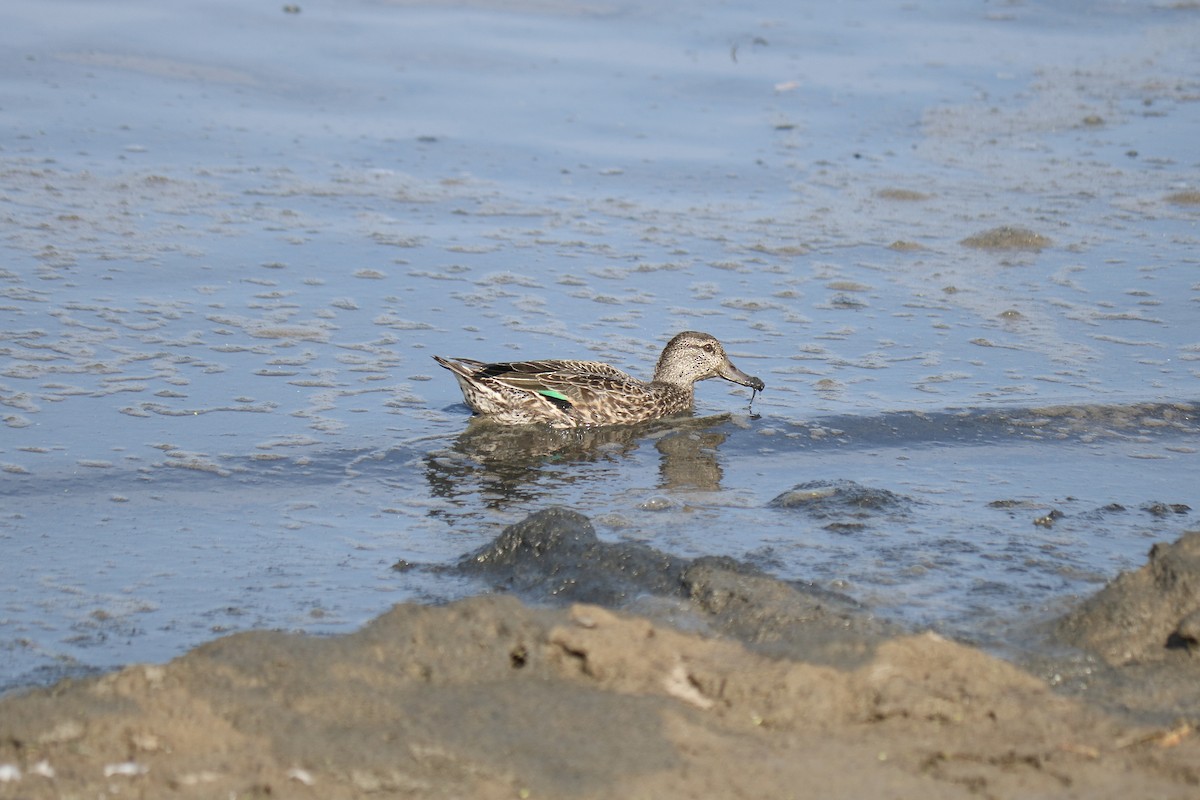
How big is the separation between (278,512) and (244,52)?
927cm

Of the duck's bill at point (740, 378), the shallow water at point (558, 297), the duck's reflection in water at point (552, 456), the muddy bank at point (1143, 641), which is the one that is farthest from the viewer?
the duck's bill at point (740, 378)

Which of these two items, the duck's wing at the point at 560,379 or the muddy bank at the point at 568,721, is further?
the duck's wing at the point at 560,379

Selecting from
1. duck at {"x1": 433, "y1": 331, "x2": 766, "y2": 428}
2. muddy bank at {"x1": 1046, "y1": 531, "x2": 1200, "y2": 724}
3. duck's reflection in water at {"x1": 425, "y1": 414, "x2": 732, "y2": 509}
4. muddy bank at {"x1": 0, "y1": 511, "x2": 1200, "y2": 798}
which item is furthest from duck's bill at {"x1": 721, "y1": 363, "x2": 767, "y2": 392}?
muddy bank at {"x1": 0, "y1": 511, "x2": 1200, "y2": 798}

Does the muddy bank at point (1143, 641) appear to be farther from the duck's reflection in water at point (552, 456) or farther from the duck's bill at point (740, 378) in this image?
the duck's bill at point (740, 378)

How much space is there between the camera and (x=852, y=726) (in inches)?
150

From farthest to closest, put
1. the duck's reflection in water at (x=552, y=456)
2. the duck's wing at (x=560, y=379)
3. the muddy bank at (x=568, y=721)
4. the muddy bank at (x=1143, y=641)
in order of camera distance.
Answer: the duck's wing at (x=560, y=379)
the duck's reflection in water at (x=552, y=456)
the muddy bank at (x=1143, y=641)
the muddy bank at (x=568, y=721)

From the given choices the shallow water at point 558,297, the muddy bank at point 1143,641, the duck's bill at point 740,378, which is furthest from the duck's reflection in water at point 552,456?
the muddy bank at point 1143,641

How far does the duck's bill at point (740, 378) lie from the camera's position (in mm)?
8109

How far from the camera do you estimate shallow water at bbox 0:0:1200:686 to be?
5809 millimetres

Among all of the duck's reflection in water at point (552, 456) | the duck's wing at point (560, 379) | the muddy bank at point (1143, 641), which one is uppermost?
the duck's wing at point (560, 379)

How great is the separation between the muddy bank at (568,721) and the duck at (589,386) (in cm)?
355

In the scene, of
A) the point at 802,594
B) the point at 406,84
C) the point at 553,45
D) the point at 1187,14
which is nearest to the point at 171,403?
the point at 802,594

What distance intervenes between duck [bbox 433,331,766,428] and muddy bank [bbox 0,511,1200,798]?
3.55m

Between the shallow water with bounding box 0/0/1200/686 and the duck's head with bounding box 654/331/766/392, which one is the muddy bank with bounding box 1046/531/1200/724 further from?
the duck's head with bounding box 654/331/766/392
